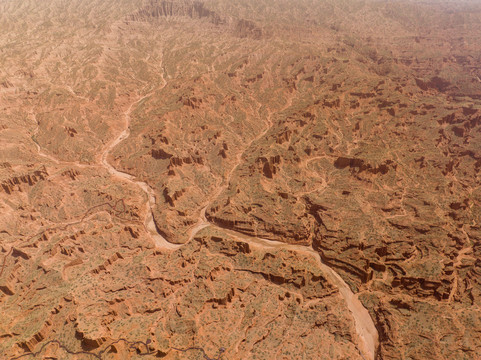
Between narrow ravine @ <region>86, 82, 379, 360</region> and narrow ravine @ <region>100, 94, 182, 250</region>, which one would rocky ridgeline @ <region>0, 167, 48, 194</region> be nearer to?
narrow ravine @ <region>100, 94, 182, 250</region>

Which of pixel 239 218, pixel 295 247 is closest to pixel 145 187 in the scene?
pixel 239 218

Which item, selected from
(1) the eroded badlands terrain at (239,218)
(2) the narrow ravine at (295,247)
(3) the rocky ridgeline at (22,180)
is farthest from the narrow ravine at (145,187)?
(3) the rocky ridgeline at (22,180)

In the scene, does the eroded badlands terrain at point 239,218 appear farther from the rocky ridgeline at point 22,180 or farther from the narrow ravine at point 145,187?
the narrow ravine at point 145,187

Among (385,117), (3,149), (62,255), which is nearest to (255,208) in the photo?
(62,255)

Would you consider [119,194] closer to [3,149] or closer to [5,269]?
[5,269]

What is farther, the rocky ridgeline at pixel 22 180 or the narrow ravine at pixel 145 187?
the rocky ridgeline at pixel 22 180

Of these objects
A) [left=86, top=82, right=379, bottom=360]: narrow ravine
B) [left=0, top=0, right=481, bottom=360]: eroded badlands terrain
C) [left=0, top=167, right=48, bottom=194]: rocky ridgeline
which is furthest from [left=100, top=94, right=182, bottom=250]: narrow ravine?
[left=0, top=167, right=48, bottom=194]: rocky ridgeline

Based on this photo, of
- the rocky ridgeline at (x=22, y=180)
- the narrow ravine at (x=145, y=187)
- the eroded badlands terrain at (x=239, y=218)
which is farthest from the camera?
the rocky ridgeline at (x=22, y=180)

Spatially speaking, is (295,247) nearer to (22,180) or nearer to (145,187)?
(145,187)

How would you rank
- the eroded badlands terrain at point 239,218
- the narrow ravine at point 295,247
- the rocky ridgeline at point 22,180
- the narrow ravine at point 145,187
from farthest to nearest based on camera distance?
the rocky ridgeline at point 22,180, the narrow ravine at point 145,187, the narrow ravine at point 295,247, the eroded badlands terrain at point 239,218
